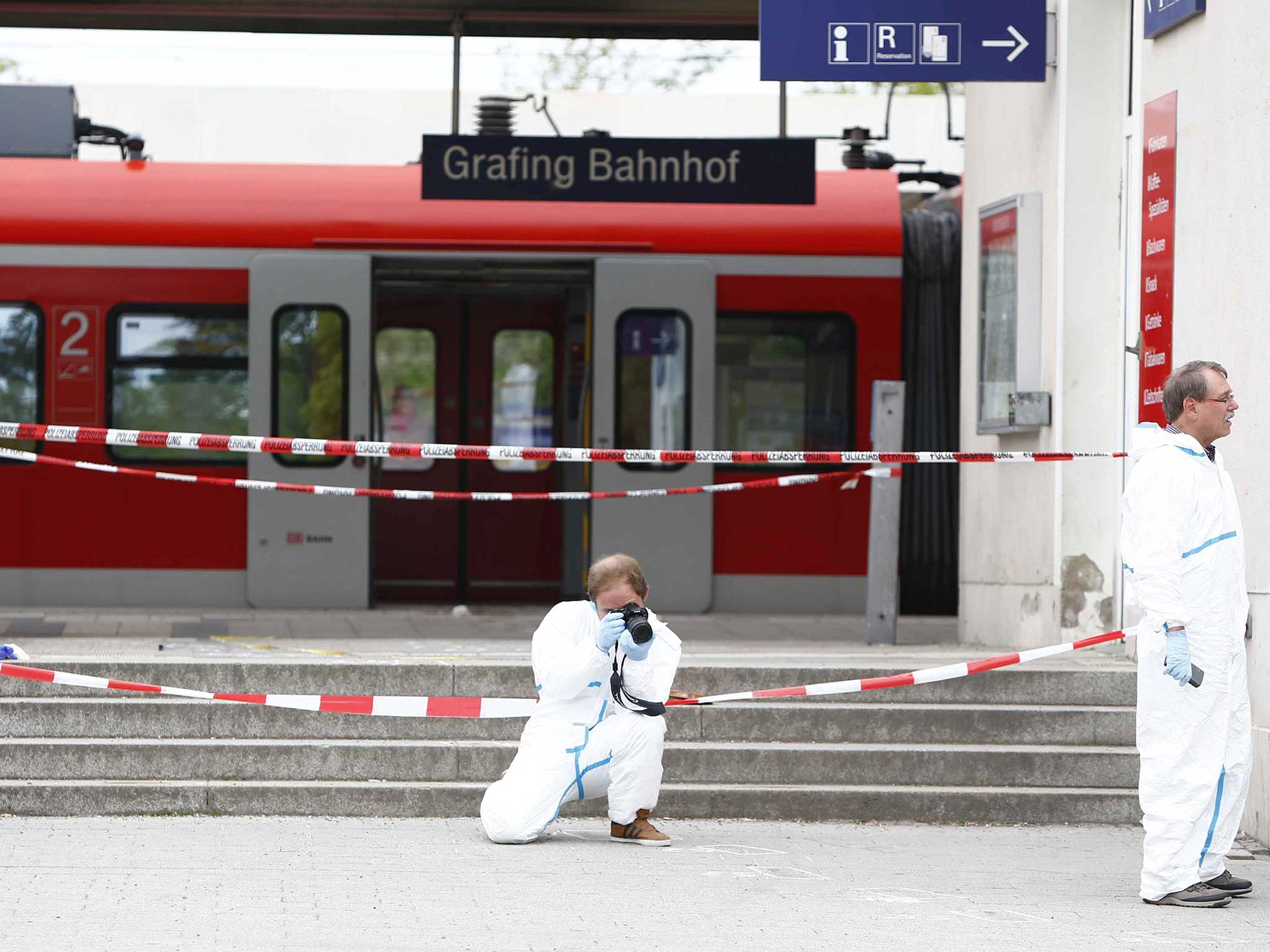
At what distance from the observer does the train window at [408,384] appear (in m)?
13.5

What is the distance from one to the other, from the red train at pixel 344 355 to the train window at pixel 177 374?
0.05 ft

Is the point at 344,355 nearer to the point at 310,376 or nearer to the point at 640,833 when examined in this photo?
the point at 310,376

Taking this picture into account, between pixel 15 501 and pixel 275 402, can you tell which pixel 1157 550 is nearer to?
pixel 275 402

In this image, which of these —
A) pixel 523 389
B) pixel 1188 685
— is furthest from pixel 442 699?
pixel 523 389

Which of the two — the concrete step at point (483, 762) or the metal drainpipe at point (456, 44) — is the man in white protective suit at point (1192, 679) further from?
the metal drainpipe at point (456, 44)

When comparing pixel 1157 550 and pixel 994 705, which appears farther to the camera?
pixel 994 705

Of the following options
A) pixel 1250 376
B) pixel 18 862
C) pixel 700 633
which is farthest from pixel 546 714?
pixel 700 633

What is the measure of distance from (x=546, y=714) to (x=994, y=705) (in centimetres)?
238

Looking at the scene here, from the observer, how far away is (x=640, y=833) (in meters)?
6.95

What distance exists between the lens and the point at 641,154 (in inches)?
405

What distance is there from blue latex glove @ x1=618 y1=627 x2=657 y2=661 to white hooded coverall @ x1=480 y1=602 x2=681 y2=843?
0.36 ft

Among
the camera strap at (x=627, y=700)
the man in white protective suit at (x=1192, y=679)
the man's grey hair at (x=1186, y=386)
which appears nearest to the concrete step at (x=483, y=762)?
the camera strap at (x=627, y=700)

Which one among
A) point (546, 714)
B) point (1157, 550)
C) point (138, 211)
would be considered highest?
point (138, 211)

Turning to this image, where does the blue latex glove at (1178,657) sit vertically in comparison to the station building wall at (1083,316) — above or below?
below
